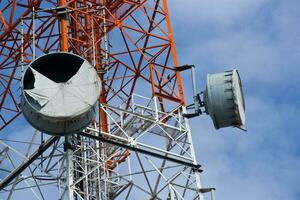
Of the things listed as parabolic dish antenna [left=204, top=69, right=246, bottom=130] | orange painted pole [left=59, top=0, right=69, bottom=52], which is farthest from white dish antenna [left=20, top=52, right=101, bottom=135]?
parabolic dish antenna [left=204, top=69, right=246, bottom=130]

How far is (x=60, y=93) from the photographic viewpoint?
33938mm

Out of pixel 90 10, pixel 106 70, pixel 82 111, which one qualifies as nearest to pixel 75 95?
pixel 82 111

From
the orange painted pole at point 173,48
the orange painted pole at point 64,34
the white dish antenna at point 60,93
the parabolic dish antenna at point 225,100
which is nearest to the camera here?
the white dish antenna at point 60,93

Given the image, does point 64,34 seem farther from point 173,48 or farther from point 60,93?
point 173,48

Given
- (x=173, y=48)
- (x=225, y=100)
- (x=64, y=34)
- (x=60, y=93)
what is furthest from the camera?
(x=173, y=48)

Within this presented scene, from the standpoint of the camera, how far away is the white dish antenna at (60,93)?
1313 inches

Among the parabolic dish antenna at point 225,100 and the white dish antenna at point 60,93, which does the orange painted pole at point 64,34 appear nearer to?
the white dish antenna at point 60,93

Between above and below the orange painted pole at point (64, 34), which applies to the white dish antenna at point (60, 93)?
below

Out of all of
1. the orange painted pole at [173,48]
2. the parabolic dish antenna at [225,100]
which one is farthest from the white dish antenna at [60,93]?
the orange painted pole at [173,48]

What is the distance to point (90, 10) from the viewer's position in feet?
132

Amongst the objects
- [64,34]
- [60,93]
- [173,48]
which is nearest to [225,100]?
[173,48]

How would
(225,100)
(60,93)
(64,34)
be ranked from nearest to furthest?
(60,93), (225,100), (64,34)

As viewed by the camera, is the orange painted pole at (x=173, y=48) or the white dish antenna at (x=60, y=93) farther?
the orange painted pole at (x=173, y=48)

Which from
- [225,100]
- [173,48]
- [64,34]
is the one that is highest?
[173,48]
